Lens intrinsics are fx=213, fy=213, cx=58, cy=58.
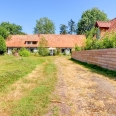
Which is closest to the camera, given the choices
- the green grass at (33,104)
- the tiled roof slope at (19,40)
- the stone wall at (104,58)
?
the green grass at (33,104)

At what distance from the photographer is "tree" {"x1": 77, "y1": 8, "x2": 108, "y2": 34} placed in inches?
2624

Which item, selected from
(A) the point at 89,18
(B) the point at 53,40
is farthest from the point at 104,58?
(A) the point at 89,18

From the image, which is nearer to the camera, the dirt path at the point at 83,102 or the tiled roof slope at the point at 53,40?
the dirt path at the point at 83,102

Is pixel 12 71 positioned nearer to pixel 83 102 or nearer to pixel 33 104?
pixel 33 104

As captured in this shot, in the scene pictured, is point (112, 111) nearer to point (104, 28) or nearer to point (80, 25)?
point (104, 28)

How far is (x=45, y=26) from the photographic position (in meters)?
77.8

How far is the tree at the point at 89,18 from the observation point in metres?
66.7

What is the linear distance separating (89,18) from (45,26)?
1818 cm

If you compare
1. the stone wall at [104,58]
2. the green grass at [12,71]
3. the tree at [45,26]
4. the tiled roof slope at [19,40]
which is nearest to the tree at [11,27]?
the tree at [45,26]

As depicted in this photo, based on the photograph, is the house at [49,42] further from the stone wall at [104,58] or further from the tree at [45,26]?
the stone wall at [104,58]

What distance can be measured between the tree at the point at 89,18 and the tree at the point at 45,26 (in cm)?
1290

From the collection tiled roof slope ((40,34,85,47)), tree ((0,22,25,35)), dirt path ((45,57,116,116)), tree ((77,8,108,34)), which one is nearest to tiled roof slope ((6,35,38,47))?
tiled roof slope ((40,34,85,47))

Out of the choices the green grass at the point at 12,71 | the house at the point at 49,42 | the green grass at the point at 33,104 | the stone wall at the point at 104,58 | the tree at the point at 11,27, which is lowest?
the green grass at the point at 33,104

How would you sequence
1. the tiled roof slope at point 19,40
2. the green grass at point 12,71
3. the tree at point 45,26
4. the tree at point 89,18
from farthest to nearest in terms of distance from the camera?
the tree at point 45,26, the tree at point 89,18, the tiled roof slope at point 19,40, the green grass at point 12,71
